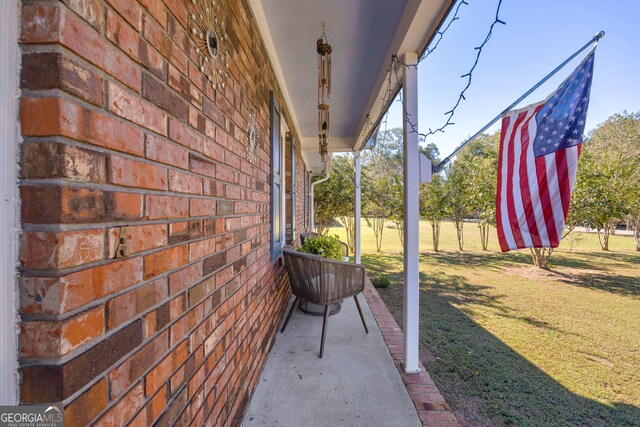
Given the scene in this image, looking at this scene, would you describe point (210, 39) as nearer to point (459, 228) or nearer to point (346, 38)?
point (346, 38)

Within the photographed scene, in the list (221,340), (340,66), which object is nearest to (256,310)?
(221,340)

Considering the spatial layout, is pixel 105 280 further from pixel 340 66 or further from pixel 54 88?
pixel 340 66

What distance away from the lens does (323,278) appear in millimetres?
2688

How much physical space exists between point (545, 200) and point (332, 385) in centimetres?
193

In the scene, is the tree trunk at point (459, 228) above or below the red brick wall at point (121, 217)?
below

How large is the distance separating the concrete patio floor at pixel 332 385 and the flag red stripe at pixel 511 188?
1343 mm

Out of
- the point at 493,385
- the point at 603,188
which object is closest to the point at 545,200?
the point at 493,385

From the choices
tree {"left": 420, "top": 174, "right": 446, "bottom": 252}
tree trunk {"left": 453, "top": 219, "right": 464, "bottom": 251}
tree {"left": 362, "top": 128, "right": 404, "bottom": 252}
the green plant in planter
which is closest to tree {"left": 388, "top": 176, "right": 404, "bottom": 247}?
tree {"left": 362, "top": 128, "right": 404, "bottom": 252}

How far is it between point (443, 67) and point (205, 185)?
220cm

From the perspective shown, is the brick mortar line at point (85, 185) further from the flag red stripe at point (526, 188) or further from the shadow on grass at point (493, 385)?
the shadow on grass at point (493, 385)

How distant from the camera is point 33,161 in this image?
19.8 inches

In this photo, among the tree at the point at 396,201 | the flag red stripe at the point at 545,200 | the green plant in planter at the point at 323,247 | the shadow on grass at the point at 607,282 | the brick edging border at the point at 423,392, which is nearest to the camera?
the brick edging border at the point at 423,392

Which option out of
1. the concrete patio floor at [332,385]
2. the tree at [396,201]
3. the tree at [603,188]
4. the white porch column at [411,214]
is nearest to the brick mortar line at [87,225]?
the concrete patio floor at [332,385]

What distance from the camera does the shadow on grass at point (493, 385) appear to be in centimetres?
209
